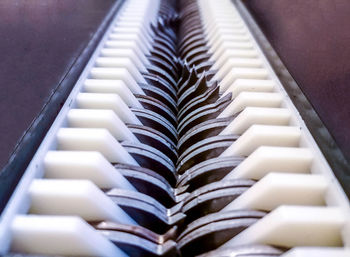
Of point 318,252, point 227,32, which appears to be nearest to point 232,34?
point 227,32

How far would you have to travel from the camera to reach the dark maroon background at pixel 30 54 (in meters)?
1.06

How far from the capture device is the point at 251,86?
1213mm

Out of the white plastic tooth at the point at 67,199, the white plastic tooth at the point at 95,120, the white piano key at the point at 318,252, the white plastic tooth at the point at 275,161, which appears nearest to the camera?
the white piano key at the point at 318,252

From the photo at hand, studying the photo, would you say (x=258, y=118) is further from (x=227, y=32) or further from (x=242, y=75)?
(x=227, y=32)

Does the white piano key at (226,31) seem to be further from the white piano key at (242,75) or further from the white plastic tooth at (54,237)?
the white plastic tooth at (54,237)

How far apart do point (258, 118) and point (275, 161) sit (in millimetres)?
184

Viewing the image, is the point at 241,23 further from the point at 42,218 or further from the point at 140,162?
the point at 42,218

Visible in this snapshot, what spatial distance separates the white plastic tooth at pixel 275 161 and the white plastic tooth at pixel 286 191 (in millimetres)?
58

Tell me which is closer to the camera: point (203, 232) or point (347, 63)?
point (203, 232)

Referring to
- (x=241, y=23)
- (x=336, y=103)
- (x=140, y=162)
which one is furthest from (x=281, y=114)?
(x=241, y=23)

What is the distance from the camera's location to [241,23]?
1.77 metres

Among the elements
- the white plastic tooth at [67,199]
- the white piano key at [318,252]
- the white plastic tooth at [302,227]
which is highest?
the white plastic tooth at [67,199]

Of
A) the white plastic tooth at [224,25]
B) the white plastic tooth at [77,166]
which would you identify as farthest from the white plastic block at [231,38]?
the white plastic tooth at [77,166]

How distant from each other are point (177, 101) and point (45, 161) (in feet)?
2.39
